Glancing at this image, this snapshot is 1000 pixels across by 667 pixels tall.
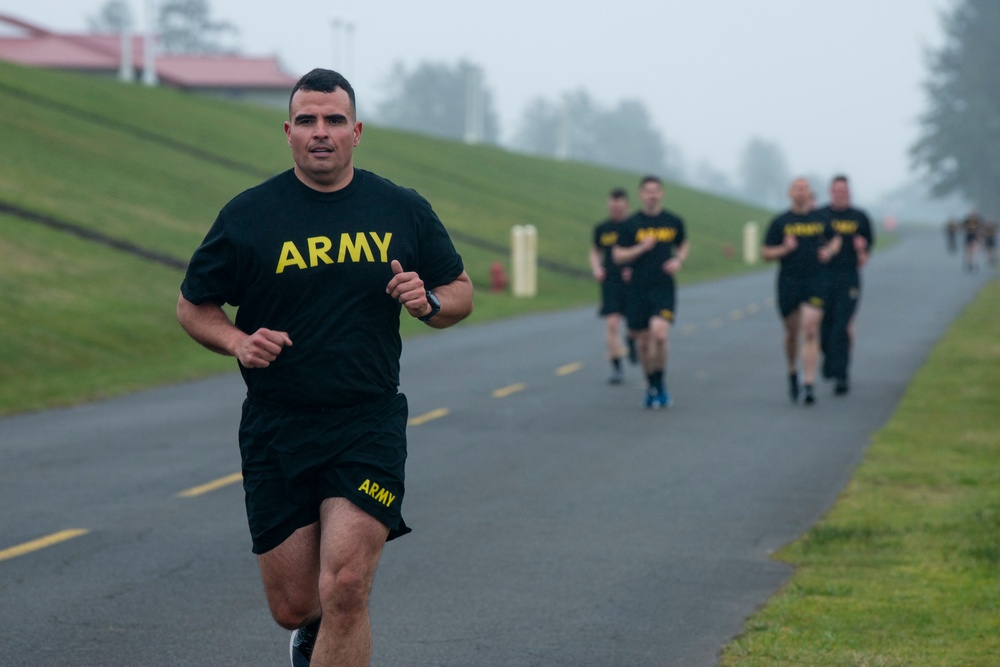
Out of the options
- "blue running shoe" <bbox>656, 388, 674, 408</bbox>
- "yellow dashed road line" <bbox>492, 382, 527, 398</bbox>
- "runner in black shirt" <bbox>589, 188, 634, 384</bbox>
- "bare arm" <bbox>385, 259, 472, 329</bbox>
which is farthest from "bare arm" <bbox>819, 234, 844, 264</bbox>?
"bare arm" <bbox>385, 259, 472, 329</bbox>

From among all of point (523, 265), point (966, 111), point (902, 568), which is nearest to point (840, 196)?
point (902, 568)

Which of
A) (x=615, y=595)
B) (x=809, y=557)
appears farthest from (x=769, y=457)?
(x=615, y=595)

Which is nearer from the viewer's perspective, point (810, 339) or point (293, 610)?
point (293, 610)

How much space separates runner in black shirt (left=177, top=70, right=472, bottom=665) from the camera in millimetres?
4711

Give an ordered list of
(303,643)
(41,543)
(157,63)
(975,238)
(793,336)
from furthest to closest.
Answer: (157,63) < (975,238) < (793,336) < (41,543) < (303,643)

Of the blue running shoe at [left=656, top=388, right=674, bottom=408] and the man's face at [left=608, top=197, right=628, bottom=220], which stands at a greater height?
the man's face at [left=608, top=197, right=628, bottom=220]

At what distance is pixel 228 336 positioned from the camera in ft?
15.5

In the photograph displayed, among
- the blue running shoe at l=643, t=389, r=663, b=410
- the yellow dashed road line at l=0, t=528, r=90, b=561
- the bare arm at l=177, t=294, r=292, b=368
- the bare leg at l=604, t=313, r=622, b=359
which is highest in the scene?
the bare arm at l=177, t=294, r=292, b=368

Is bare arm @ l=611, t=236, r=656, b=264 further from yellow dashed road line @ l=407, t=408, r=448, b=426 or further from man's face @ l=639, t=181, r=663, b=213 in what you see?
yellow dashed road line @ l=407, t=408, r=448, b=426

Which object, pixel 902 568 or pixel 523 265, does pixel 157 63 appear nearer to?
pixel 523 265

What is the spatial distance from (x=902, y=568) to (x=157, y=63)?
281 feet

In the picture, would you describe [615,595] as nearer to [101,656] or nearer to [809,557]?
[809,557]

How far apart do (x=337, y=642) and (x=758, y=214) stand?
309 feet

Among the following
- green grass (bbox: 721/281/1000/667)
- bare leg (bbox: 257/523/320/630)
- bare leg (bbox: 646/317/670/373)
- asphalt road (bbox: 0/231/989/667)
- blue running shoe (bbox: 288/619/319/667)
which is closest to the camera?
bare leg (bbox: 257/523/320/630)
